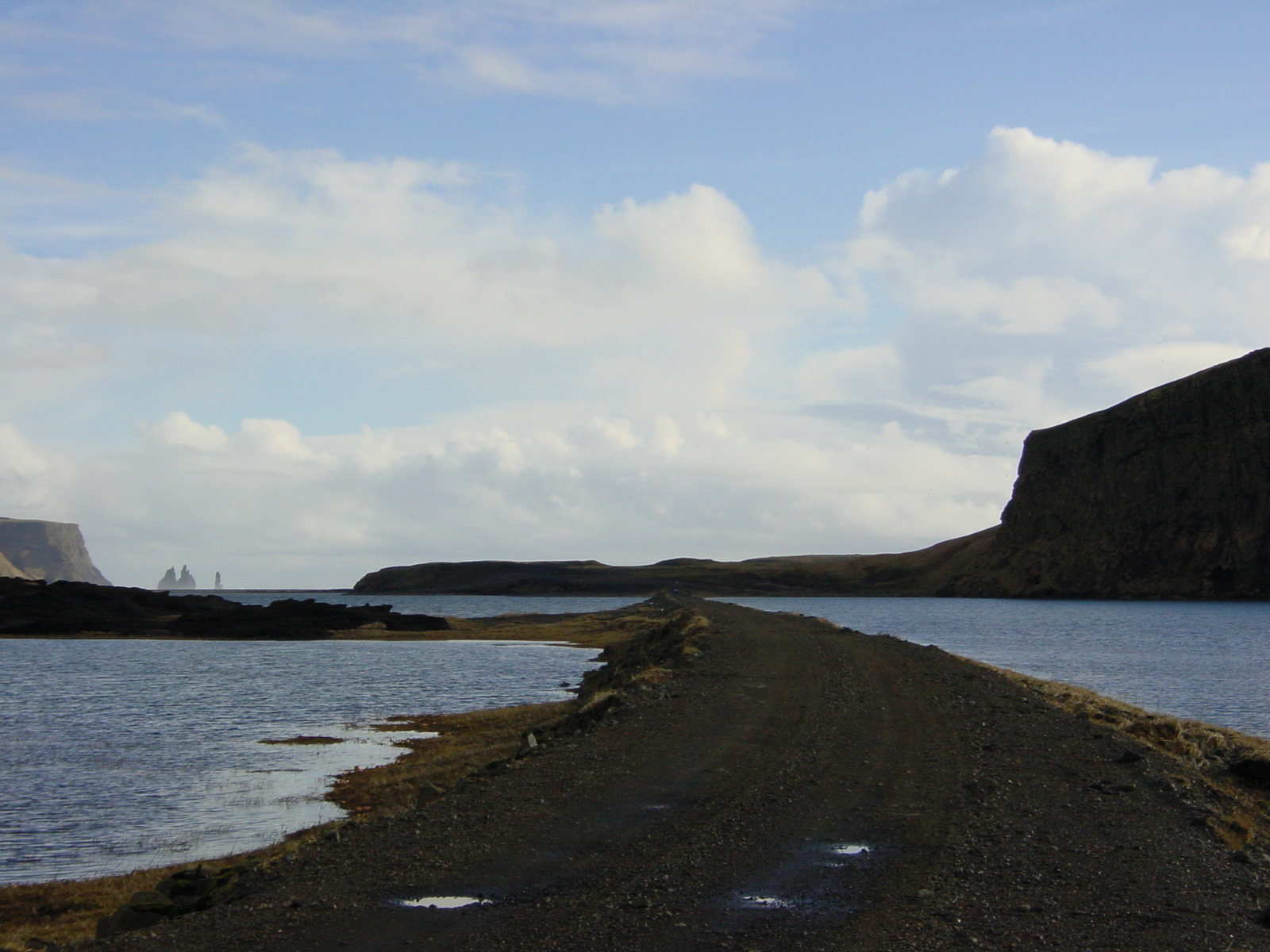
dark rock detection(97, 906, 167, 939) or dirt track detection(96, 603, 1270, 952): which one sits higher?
dirt track detection(96, 603, 1270, 952)

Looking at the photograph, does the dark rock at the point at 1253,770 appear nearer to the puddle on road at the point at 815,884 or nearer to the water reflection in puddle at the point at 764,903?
the puddle on road at the point at 815,884

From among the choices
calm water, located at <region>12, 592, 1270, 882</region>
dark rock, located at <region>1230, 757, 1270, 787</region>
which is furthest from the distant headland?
dark rock, located at <region>1230, 757, 1270, 787</region>

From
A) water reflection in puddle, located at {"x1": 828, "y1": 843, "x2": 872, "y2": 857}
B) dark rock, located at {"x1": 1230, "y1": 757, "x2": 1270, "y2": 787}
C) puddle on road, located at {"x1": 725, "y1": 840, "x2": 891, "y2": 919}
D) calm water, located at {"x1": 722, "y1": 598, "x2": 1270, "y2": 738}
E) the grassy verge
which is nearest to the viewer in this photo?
puddle on road, located at {"x1": 725, "y1": 840, "x2": 891, "y2": 919}

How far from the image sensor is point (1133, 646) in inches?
2537

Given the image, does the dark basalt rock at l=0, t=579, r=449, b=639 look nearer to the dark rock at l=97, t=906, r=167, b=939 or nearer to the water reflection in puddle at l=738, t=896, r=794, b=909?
the dark rock at l=97, t=906, r=167, b=939

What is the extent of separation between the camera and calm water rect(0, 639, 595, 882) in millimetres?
17609

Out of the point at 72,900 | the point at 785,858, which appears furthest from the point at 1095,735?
the point at 72,900

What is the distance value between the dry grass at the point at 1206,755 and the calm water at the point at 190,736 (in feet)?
43.8

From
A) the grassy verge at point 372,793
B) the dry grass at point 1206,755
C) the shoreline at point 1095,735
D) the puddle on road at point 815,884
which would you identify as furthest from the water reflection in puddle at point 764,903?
the dry grass at point 1206,755

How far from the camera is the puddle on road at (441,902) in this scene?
9.45 m

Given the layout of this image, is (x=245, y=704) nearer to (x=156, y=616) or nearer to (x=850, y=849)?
(x=850, y=849)

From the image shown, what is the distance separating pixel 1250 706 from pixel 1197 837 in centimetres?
2597

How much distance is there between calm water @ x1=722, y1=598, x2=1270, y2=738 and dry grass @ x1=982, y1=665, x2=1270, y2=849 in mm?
6323

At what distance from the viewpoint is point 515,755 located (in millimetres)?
19047
